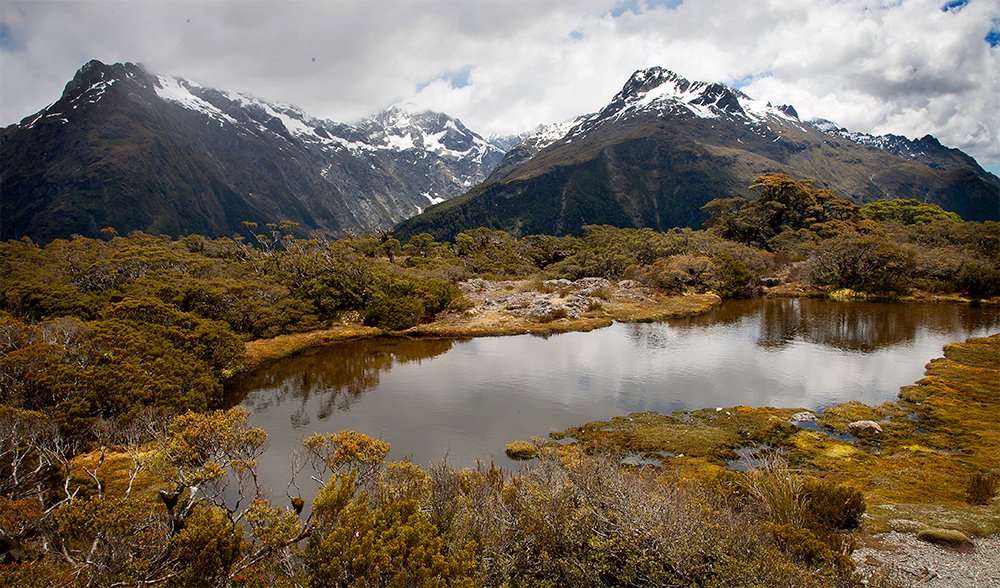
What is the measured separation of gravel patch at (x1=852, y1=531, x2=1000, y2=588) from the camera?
40.4ft

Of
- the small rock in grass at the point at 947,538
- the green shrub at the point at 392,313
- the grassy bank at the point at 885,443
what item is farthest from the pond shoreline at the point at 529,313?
the small rock in grass at the point at 947,538

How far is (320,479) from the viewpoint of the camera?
59.8ft

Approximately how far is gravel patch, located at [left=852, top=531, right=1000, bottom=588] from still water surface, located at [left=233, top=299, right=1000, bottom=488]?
1492 cm

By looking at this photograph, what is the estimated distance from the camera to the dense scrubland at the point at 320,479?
35.2 ft

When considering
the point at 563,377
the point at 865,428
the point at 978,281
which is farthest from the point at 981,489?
the point at 978,281

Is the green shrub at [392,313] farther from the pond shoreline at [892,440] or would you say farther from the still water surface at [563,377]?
the pond shoreline at [892,440]

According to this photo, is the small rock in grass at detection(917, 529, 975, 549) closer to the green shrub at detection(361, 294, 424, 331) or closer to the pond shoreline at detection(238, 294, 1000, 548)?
the pond shoreline at detection(238, 294, 1000, 548)

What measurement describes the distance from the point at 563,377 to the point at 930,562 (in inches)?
1000

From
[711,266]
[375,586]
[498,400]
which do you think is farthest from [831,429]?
[711,266]

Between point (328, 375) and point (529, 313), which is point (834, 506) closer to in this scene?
point (328, 375)

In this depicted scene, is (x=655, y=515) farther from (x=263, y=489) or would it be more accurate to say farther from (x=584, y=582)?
(x=263, y=489)

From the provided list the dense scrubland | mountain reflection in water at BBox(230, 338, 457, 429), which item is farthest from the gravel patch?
mountain reflection in water at BBox(230, 338, 457, 429)

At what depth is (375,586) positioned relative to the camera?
10133mm

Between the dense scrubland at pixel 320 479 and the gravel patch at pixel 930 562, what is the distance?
821mm
